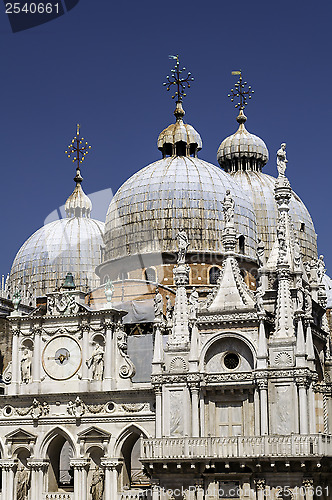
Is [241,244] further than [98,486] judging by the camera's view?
Result: Yes

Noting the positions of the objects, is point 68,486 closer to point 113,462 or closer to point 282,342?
point 113,462

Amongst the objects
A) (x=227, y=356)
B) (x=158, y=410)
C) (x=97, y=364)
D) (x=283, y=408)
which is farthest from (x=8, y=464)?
(x=283, y=408)

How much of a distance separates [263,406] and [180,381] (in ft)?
12.2

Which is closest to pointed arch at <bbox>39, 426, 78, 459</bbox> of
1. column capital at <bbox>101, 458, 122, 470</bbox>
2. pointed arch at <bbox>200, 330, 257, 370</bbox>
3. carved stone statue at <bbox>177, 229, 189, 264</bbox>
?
column capital at <bbox>101, 458, 122, 470</bbox>

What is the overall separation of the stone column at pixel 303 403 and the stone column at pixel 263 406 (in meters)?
1.35

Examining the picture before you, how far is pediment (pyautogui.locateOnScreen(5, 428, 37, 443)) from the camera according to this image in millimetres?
42562

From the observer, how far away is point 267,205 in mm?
68000

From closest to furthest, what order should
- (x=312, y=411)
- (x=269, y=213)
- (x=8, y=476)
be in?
1. (x=312, y=411)
2. (x=8, y=476)
3. (x=269, y=213)

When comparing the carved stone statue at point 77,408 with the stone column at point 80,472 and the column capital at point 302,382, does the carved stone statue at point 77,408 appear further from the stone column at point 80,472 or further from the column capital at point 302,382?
the column capital at point 302,382

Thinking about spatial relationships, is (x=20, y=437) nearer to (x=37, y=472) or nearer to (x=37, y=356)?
(x=37, y=472)

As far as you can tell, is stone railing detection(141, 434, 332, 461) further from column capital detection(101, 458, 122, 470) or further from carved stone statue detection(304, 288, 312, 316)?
carved stone statue detection(304, 288, 312, 316)

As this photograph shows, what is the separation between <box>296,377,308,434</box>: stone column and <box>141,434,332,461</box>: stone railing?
46cm

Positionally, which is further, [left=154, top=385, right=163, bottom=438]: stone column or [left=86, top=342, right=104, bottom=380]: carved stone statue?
[left=86, top=342, right=104, bottom=380]: carved stone statue

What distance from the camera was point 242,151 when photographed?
7069 centimetres
